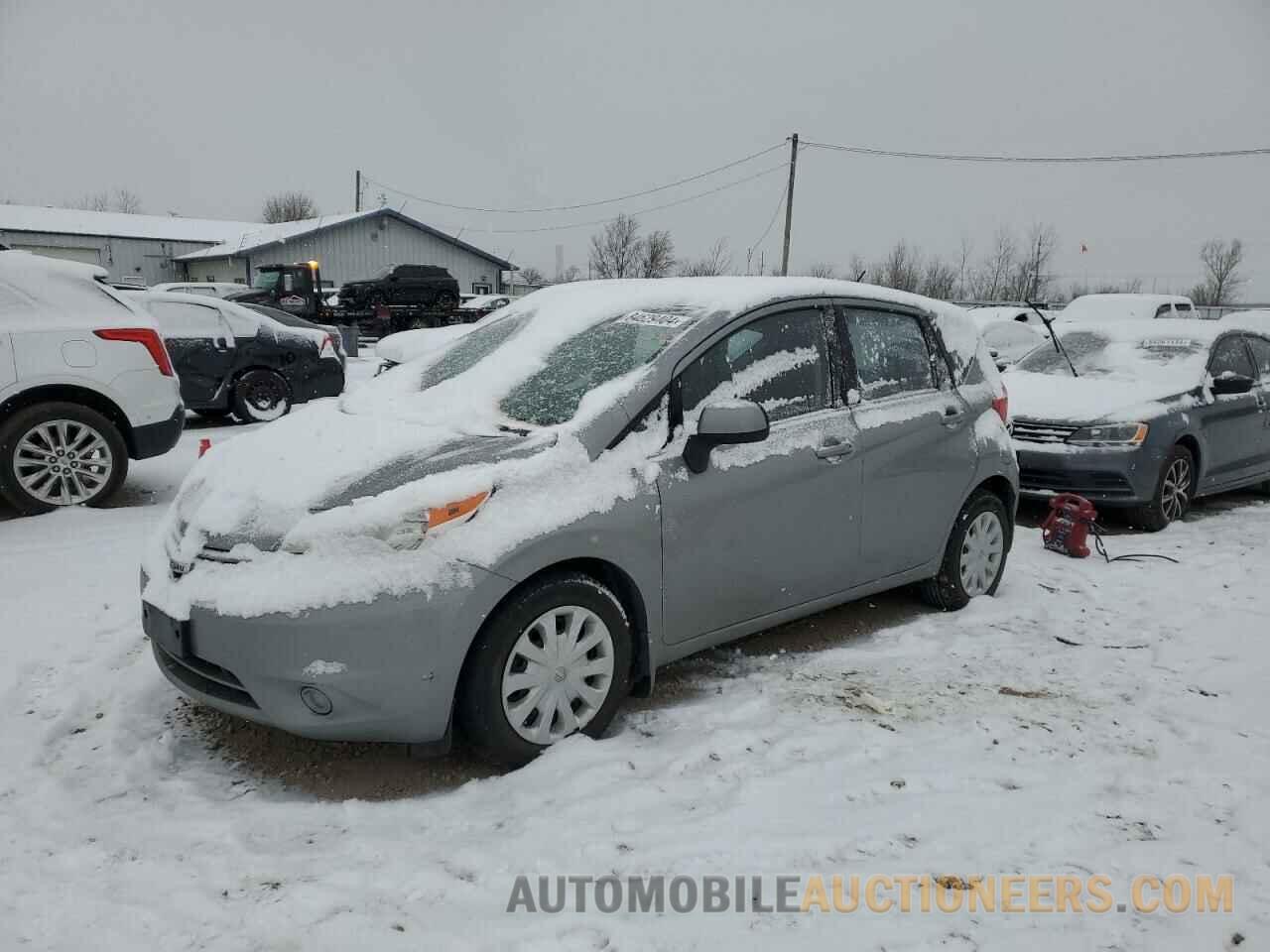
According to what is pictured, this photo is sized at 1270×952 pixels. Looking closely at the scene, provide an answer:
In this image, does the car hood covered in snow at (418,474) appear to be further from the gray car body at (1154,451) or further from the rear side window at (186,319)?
the rear side window at (186,319)

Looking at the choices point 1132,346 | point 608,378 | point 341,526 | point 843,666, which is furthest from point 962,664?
point 1132,346

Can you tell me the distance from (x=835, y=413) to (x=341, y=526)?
221 centimetres

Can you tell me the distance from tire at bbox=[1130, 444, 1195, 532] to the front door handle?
403 centimetres

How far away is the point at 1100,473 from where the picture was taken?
6.73 m

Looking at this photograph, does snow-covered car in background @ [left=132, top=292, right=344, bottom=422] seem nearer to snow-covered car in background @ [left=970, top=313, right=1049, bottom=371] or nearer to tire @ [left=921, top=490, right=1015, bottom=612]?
tire @ [left=921, top=490, right=1015, bottom=612]

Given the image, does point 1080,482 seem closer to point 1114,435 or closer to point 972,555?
point 1114,435

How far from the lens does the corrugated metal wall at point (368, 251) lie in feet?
131

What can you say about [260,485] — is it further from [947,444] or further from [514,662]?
[947,444]

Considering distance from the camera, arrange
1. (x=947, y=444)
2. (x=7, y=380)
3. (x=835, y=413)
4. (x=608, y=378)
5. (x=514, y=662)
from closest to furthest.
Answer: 1. (x=514, y=662)
2. (x=608, y=378)
3. (x=835, y=413)
4. (x=947, y=444)
5. (x=7, y=380)

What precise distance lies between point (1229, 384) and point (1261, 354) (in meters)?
1.49

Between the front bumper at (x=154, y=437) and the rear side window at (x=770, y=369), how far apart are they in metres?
4.56

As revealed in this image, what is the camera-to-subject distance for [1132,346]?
7.91m

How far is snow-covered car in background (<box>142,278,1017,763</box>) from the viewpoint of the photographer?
2.76 meters

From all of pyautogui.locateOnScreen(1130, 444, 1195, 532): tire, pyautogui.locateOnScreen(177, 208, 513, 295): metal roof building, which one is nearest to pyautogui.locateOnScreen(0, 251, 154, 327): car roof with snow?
pyautogui.locateOnScreen(1130, 444, 1195, 532): tire
